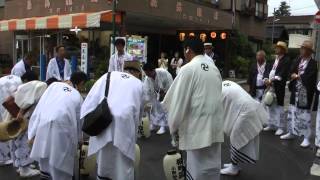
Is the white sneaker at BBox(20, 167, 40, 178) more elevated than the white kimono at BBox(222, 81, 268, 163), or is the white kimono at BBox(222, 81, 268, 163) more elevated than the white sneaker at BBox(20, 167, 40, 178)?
the white kimono at BBox(222, 81, 268, 163)

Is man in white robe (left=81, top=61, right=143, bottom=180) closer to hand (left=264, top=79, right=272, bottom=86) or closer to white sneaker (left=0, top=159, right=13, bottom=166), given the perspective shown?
white sneaker (left=0, top=159, right=13, bottom=166)

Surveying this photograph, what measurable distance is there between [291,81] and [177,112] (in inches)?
203

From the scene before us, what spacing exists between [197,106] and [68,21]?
15.2 m

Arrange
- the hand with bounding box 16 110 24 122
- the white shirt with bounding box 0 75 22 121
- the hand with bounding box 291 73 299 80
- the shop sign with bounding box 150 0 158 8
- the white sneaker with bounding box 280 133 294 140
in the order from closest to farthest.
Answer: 1. the hand with bounding box 16 110 24 122
2. the white shirt with bounding box 0 75 22 121
3. the hand with bounding box 291 73 299 80
4. the white sneaker with bounding box 280 133 294 140
5. the shop sign with bounding box 150 0 158 8

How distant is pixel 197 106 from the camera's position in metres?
4.66

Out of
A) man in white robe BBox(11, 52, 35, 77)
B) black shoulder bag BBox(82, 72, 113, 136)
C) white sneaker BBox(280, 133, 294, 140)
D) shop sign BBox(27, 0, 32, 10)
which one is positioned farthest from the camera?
shop sign BBox(27, 0, 32, 10)

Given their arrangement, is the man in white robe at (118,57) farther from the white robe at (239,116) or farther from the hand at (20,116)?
the hand at (20,116)

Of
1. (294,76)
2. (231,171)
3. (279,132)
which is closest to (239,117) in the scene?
(231,171)

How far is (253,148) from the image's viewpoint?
642cm

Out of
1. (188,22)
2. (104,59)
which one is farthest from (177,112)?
(188,22)

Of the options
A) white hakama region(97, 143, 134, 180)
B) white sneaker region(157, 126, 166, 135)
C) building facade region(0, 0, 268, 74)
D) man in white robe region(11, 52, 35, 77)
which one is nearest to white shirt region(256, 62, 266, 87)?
white sneaker region(157, 126, 166, 135)

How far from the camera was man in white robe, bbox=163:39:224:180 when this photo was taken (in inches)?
183

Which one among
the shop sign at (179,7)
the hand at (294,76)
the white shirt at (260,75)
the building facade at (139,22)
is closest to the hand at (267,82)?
the white shirt at (260,75)

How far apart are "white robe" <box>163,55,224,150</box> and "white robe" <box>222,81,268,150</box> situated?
1.48 metres
